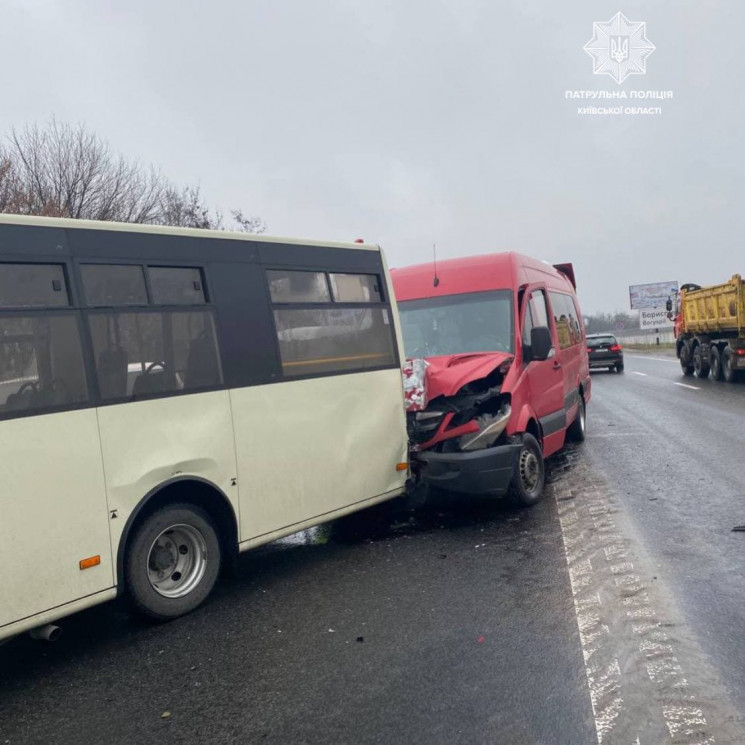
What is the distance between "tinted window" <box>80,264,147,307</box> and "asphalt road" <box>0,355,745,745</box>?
82.9 inches

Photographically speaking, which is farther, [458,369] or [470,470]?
[458,369]

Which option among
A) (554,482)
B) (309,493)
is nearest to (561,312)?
(554,482)

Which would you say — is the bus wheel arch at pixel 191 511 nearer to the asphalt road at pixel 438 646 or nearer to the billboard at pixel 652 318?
the asphalt road at pixel 438 646

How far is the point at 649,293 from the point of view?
254ft

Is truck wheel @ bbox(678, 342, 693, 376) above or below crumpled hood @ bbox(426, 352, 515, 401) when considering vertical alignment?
below

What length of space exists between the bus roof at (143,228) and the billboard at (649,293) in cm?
7182

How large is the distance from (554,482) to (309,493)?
151 inches

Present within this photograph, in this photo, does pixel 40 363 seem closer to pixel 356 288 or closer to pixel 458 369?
pixel 356 288

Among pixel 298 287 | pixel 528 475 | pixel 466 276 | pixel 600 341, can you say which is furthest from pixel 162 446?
pixel 600 341

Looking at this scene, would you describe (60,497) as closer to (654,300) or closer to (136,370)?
(136,370)

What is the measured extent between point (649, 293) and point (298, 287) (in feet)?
253

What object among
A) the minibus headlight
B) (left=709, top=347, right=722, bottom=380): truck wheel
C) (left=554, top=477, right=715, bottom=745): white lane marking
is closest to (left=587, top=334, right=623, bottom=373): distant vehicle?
(left=709, top=347, right=722, bottom=380): truck wheel

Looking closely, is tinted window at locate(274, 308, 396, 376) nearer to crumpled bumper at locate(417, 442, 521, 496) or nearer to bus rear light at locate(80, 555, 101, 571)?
crumpled bumper at locate(417, 442, 521, 496)

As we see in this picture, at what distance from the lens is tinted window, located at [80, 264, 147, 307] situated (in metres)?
4.66
